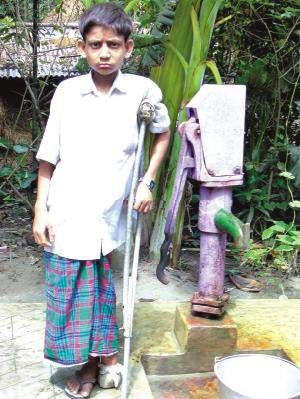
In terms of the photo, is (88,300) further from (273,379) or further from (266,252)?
(266,252)

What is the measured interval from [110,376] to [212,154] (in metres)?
1.11

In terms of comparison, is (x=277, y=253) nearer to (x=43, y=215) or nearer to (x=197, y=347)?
(x=197, y=347)

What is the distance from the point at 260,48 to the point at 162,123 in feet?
11.1

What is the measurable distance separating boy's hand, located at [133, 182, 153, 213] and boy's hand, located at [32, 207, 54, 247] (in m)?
0.37

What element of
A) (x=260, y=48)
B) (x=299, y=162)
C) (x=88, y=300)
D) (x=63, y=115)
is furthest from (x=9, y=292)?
(x=260, y=48)

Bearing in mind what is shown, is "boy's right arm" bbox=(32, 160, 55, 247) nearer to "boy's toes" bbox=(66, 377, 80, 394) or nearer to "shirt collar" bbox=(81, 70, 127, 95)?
"shirt collar" bbox=(81, 70, 127, 95)

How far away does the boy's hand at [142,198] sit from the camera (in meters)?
2.43

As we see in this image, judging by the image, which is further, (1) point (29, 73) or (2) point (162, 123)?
(1) point (29, 73)

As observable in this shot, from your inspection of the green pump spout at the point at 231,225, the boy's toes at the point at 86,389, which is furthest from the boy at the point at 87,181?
the green pump spout at the point at 231,225

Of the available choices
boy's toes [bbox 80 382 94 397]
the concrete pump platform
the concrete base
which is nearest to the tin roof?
the concrete pump platform

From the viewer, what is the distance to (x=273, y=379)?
254cm

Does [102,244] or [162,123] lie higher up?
[162,123]

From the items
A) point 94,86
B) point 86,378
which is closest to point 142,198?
point 94,86

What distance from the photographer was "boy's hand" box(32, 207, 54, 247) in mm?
2416
